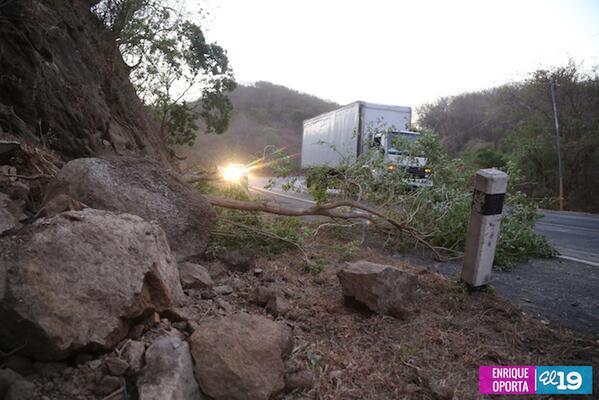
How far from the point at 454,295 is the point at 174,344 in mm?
2666

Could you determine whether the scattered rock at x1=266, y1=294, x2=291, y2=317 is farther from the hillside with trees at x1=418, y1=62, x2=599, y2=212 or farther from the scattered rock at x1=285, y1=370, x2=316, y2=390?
the hillside with trees at x1=418, y1=62, x2=599, y2=212

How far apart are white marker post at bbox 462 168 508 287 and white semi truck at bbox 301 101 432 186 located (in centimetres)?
254

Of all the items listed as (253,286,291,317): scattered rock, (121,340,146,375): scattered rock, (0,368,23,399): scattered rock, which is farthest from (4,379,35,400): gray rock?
(253,286,291,317): scattered rock

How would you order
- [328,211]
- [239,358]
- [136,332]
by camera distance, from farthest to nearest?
1. [328,211]
2. [136,332]
3. [239,358]

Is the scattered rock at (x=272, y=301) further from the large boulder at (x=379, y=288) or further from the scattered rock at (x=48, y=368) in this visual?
the scattered rock at (x=48, y=368)

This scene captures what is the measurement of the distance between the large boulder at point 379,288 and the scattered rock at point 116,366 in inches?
70.6

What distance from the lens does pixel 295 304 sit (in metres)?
3.05

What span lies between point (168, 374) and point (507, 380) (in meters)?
2.03

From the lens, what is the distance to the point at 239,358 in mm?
1876

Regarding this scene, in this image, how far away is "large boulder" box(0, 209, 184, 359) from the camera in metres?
1.63

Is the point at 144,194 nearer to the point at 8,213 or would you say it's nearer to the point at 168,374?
the point at 8,213

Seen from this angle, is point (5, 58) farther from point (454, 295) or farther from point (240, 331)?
point (454, 295)

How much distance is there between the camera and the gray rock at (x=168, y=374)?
1.64 meters

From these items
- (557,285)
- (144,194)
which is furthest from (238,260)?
(557,285)
